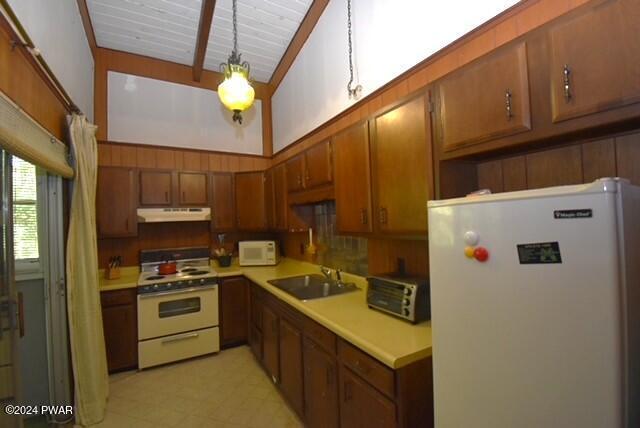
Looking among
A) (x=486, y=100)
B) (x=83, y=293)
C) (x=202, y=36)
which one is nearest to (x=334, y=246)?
(x=486, y=100)

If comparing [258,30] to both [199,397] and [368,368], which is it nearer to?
[368,368]

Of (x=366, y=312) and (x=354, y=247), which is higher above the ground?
(x=354, y=247)

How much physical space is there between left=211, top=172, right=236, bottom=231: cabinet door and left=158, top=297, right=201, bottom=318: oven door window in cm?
95

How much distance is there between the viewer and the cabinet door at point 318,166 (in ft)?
7.80

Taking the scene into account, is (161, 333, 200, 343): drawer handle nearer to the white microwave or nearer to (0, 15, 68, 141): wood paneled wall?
the white microwave

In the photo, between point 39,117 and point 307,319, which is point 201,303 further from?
point 39,117

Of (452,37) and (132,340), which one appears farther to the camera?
(132,340)

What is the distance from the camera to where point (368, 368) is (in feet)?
4.50

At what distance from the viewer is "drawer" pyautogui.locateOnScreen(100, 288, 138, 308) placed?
2.80 m

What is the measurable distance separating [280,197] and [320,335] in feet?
5.99

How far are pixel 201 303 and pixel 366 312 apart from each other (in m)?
2.11

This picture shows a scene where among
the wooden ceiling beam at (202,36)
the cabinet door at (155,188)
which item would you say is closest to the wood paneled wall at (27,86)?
the cabinet door at (155,188)

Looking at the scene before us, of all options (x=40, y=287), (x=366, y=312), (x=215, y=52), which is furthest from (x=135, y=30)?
(x=366, y=312)

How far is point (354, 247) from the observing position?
2.58 m
